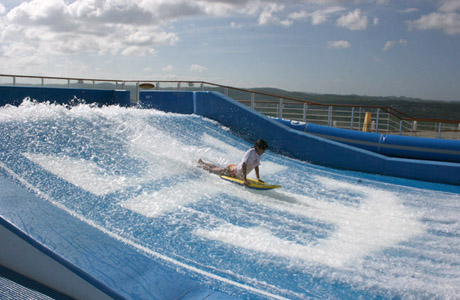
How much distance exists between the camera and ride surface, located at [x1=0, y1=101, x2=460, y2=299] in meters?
3.82

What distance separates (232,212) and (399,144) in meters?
6.44

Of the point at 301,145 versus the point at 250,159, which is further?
the point at 301,145

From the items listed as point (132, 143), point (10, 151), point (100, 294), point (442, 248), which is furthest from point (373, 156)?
point (100, 294)

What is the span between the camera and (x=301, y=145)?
34.1 ft

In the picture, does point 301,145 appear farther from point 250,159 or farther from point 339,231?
point 339,231

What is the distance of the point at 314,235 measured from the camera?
4.94 meters

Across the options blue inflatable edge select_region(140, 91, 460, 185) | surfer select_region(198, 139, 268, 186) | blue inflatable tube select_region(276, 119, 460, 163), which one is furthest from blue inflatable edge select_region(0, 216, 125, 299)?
blue inflatable tube select_region(276, 119, 460, 163)

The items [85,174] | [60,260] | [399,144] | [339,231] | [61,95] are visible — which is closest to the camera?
[60,260]

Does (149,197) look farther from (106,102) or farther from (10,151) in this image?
(106,102)

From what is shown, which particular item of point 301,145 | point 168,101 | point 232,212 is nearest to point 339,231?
point 232,212

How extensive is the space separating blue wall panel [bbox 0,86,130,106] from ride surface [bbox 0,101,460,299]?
308cm

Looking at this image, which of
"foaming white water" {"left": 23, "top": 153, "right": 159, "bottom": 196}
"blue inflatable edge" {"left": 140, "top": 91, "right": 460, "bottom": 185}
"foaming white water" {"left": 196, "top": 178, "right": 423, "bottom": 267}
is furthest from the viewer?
"blue inflatable edge" {"left": 140, "top": 91, "right": 460, "bottom": 185}

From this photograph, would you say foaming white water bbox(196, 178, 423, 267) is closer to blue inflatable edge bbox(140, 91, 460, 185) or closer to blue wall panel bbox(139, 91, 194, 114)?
blue inflatable edge bbox(140, 91, 460, 185)

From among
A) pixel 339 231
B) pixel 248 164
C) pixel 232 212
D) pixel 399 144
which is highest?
pixel 399 144
